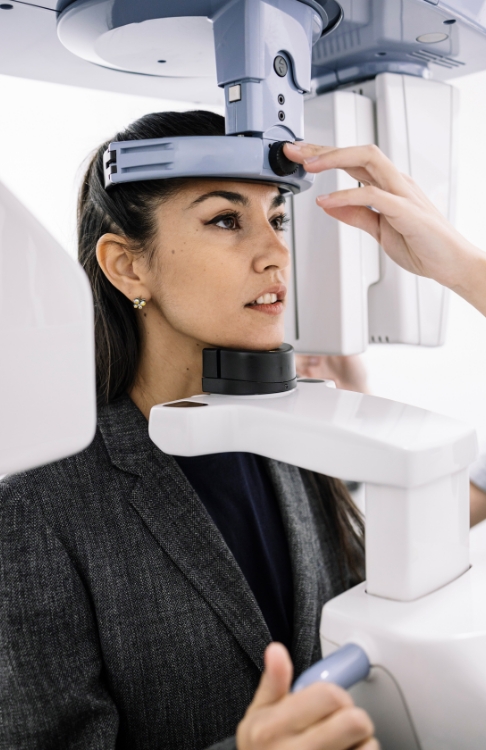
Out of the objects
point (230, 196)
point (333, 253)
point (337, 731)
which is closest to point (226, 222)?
point (230, 196)

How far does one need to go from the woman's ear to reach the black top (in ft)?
0.84

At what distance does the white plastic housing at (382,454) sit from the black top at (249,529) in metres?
0.34

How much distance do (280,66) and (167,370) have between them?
19.0 inches

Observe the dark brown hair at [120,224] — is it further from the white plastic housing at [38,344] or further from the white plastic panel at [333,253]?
the white plastic housing at [38,344]

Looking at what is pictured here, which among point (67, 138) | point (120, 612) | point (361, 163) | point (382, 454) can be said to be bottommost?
point (120, 612)

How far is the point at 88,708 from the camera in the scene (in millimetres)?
859

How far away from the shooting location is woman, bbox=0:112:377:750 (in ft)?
2.84

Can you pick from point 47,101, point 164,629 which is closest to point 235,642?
point 164,629

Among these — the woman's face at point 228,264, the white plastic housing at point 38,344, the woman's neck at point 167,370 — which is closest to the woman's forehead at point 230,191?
the woman's face at point 228,264

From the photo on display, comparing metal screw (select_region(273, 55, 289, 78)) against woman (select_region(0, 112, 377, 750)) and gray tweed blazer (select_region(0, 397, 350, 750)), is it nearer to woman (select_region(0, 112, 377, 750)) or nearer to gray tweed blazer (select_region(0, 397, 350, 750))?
woman (select_region(0, 112, 377, 750))

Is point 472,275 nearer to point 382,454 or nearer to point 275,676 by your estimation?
point 382,454

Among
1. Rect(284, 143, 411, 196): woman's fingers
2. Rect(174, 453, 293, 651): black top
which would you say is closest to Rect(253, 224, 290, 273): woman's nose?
Rect(284, 143, 411, 196): woman's fingers

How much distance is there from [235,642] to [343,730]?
0.46 metres

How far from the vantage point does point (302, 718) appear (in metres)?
0.51
